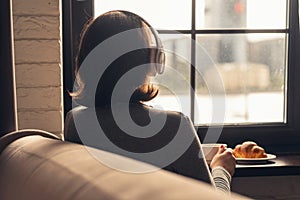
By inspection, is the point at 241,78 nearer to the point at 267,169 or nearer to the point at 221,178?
the point at 267,169

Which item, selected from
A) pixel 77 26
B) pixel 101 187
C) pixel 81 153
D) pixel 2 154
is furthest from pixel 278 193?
pixel 101 187

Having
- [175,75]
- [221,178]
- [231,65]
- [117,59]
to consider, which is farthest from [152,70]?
[231,65]

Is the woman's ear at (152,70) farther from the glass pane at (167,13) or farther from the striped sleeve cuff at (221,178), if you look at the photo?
the glass pane at (167,13)

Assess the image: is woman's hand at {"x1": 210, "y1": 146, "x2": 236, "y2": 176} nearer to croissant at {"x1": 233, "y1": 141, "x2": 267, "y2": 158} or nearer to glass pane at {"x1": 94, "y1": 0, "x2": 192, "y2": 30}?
croissant at {"x1": 233, "y1": 141, "x2": 267, "y2": 158}

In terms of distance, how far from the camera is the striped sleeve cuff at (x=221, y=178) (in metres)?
1.65

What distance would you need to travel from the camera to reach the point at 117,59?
147cm

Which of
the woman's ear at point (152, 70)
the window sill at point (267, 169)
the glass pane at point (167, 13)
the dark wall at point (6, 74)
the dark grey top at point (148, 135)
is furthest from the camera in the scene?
the glass pane at point (167, 13)

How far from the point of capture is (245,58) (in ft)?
7.82

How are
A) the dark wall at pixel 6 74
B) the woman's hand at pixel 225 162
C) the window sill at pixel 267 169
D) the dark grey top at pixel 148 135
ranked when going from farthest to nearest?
the window sill at pixel 267 169 < the woman's hand at pixel 225 162 < the dark wall at pixel 6 74 < the dark grey top at pixel 148 135

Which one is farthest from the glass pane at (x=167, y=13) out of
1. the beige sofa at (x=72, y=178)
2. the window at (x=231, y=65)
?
the beige sofa at (x=72, y=178)

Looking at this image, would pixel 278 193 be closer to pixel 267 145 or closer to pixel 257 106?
pixel 267 145

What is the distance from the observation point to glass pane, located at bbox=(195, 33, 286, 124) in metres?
2.35

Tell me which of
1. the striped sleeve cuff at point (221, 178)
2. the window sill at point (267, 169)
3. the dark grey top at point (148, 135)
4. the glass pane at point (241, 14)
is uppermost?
the glass pane at point (241, 14)

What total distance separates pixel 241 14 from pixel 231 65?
7.5 inches
